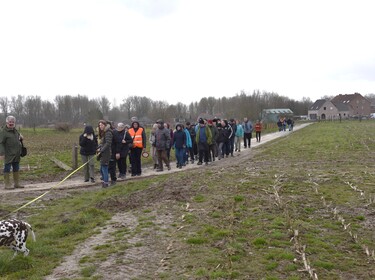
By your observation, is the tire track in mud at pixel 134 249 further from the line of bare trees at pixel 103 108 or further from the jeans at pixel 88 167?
the line of bare trees at pixel 103 108

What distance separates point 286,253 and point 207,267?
1.32 meters

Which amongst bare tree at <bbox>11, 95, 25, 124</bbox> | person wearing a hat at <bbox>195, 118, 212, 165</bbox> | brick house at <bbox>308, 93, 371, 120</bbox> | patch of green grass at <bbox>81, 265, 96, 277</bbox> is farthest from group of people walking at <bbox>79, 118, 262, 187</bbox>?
brick house at <bbox>308, 93, 371, 120</bbox>

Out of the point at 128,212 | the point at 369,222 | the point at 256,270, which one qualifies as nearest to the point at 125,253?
the point at 256,270

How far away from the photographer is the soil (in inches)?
233

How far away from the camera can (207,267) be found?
5910mm

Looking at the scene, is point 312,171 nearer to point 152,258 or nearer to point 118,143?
point 118,143

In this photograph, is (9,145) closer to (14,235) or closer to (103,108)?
(14,235)

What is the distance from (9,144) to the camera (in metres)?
12.5

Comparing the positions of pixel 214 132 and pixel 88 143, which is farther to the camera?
pixel 214 132

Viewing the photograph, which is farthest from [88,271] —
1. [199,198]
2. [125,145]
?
[125,145]

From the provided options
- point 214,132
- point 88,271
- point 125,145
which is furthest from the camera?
point 214,132

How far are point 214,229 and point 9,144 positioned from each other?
305 inches

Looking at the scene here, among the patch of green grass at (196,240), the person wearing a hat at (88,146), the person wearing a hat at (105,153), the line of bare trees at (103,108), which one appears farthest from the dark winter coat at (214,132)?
the line of bare trees at (103,108)

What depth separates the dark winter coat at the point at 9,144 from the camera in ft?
40.6
